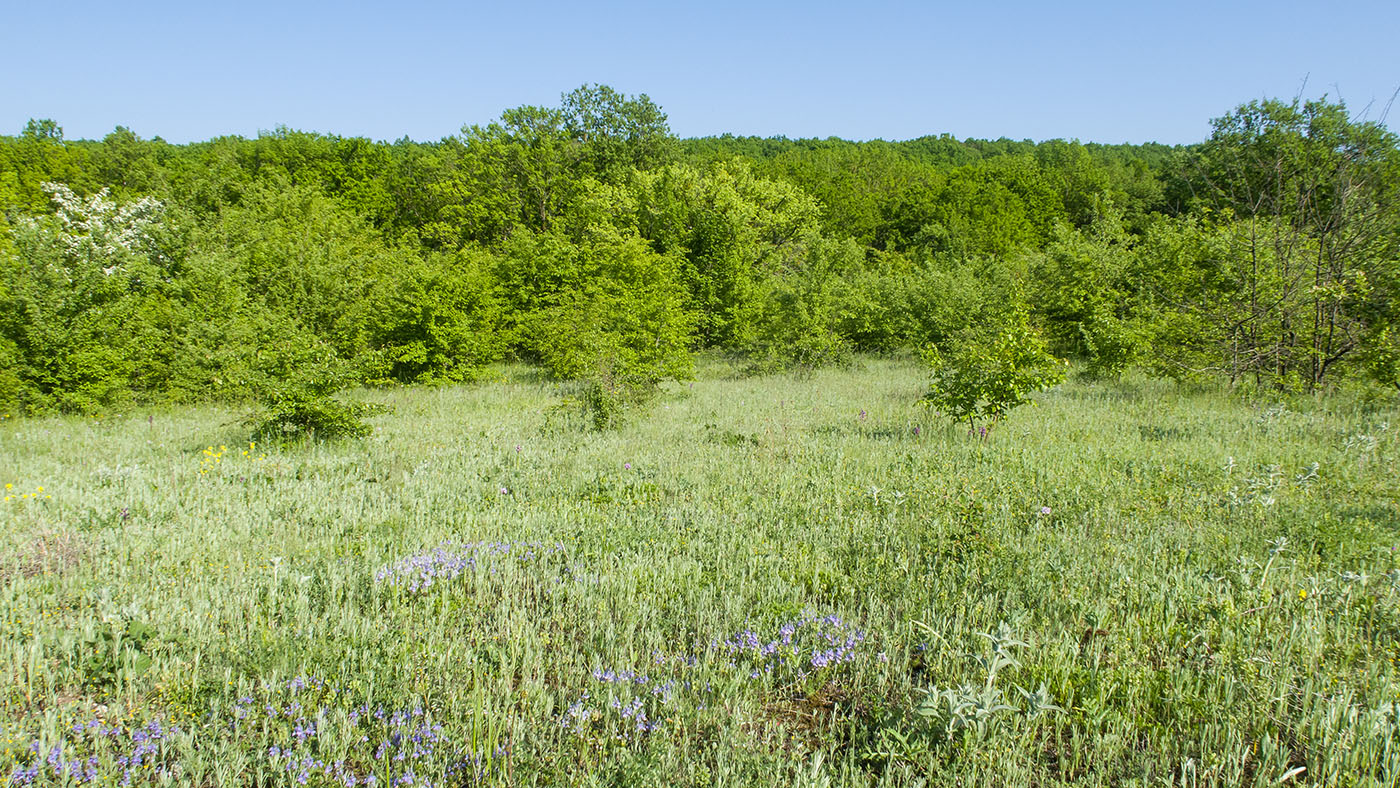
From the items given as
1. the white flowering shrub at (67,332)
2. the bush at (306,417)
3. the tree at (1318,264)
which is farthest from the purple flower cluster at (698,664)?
the white flowering shrub at (67,332)

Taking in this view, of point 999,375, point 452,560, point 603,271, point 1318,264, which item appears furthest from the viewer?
point 603,271

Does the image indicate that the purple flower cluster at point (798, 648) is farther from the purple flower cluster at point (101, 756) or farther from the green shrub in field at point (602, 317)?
the green shrub in field at point (602, 317)

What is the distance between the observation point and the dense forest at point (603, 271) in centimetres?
1156

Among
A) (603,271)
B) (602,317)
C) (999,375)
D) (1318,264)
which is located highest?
(603,271)

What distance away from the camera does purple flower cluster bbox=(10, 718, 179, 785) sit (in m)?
2.58

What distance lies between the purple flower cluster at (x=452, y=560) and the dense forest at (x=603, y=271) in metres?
6.07

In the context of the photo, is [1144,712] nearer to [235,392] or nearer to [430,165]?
[235,392]

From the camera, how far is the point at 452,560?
471 cm

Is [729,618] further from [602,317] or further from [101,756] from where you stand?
[602,317]

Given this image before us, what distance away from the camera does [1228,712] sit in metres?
3.01

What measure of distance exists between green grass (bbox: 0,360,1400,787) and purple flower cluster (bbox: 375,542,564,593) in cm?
5

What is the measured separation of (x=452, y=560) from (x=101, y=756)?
2104mm

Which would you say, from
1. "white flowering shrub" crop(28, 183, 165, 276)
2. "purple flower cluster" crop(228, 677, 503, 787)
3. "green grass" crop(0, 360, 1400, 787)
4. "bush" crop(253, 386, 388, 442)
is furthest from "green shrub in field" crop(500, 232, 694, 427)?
"white flowering shrub" crop(28, 183, 165, 276)

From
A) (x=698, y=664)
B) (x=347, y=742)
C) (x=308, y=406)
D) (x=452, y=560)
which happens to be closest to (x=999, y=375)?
(x=698, y=664)
